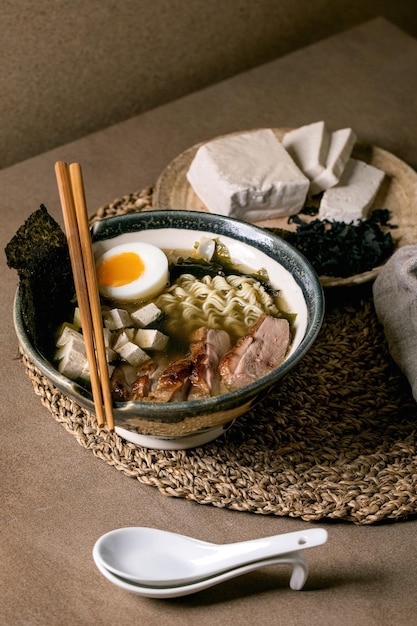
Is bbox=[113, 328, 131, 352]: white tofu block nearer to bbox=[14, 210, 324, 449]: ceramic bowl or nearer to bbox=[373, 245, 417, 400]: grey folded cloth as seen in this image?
bbox=[14, 210, 324, 449]: ceramic bowl

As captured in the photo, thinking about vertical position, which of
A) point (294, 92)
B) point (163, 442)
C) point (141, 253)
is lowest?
point (163, 442)

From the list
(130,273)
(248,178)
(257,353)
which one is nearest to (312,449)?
(257,353)

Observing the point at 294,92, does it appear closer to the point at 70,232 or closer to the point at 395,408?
the point at 395,408

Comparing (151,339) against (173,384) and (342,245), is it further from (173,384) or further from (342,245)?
(342,245)

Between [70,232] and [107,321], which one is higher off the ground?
[70,232]

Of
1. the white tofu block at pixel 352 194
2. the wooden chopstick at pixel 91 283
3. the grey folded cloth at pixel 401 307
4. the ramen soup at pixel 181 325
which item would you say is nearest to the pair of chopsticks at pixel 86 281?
the wooden chopstick at pixel 91 283

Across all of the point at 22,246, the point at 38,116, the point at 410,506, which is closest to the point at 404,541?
the point at 410,506

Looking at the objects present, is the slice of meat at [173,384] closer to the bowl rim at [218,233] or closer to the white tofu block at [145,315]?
the bowl rim at [218,233]
